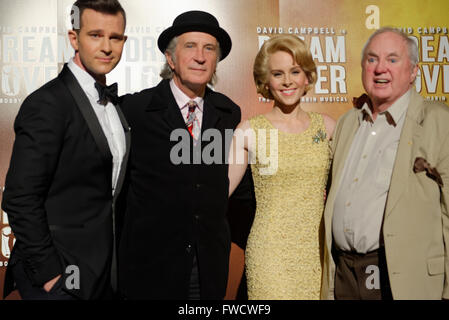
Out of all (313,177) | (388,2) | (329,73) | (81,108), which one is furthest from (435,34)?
(81,108)

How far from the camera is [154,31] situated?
343 cm

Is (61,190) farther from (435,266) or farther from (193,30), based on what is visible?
(435,266)

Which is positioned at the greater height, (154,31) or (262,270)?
(154,31)

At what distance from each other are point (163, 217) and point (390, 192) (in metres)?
1.26

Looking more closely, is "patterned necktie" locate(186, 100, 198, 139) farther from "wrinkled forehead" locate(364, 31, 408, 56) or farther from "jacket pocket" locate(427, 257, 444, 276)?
"jacket pocket" locate(427, 257, 444, 276)

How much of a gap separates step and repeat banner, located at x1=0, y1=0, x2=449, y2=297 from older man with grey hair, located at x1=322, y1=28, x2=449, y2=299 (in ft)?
3.59

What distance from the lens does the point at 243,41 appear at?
349 cm

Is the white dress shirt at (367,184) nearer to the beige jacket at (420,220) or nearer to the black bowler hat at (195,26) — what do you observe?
the beige jacket at (420,220)

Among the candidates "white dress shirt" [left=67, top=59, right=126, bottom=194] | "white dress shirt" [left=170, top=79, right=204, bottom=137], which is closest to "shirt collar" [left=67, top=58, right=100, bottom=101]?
"white dress shirt" [left=67, top=59, right=126, bottom=194]

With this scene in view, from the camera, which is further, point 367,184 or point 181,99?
point 181,99

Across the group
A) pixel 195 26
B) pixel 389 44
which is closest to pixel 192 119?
pixel 195 26

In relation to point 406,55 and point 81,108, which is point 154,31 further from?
point 406,55

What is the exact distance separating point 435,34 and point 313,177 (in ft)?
6.19

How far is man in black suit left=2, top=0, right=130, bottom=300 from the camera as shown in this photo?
2.01 m
